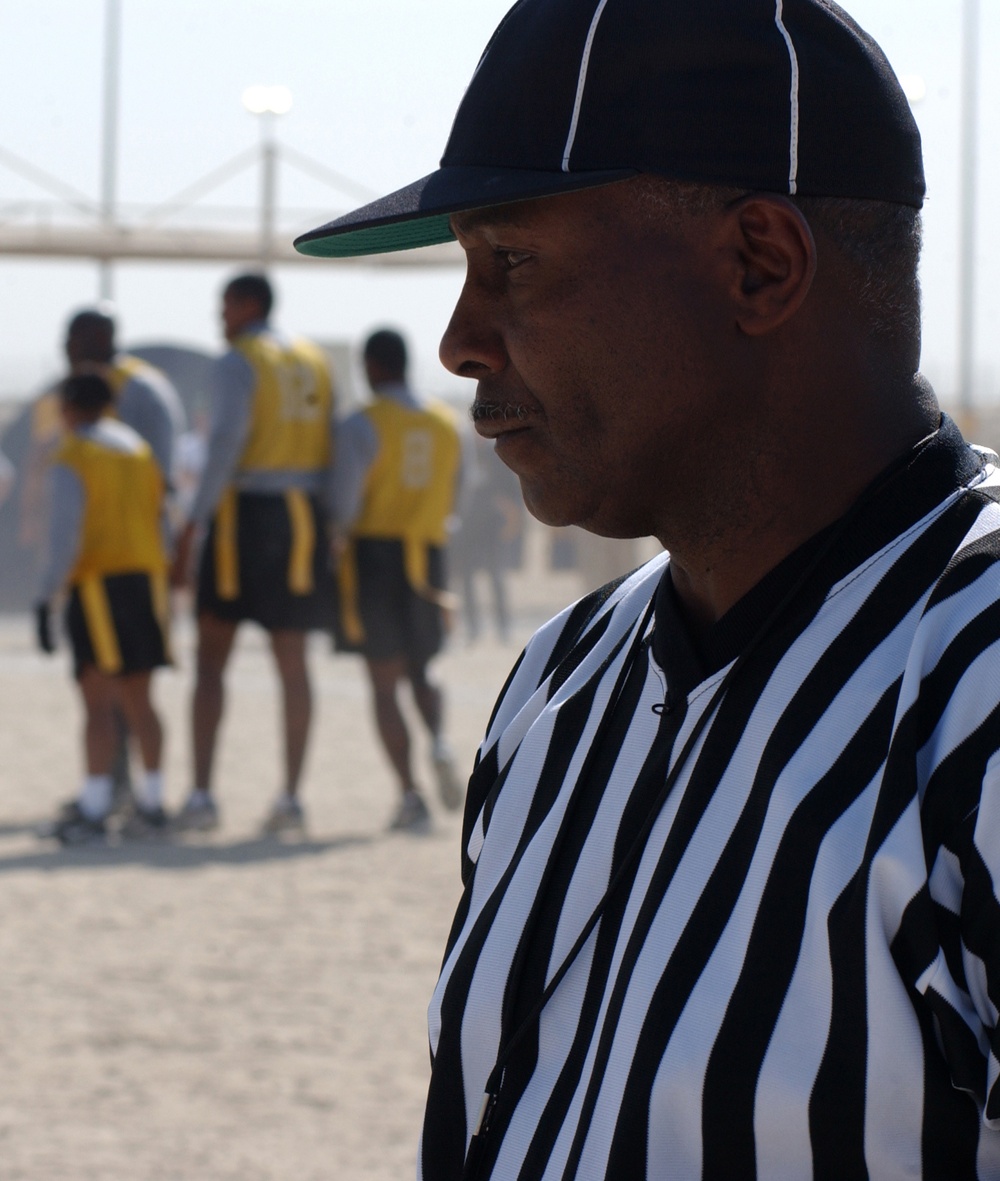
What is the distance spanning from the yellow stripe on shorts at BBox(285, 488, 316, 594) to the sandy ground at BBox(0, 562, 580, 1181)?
104 cm

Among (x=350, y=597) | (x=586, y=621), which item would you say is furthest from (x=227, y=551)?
(x=586, y=621)

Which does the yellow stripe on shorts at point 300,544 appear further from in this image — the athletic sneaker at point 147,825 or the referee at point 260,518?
the athletic sneaker at point 147,825

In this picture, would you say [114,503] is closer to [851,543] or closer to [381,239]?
[381,239]

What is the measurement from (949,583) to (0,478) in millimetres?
14242

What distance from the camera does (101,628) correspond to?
22.2 feet

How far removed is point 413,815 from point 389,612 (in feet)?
2.79

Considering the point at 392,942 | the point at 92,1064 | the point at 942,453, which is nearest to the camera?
the point at 942,453

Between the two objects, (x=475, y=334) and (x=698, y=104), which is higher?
A: (x=698, y=104)

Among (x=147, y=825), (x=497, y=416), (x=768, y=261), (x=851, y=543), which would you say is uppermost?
(x=768, y=261)

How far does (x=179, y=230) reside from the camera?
1736cm

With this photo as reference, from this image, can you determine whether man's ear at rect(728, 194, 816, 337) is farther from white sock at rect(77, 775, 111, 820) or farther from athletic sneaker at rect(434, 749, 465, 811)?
athletic sneaker at rect(434, 749, 465, 811)

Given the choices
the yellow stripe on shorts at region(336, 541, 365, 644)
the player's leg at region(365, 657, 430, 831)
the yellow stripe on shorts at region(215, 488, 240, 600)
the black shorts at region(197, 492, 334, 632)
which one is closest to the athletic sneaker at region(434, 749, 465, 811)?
the player's leg at region(365, 657, 430, 831)

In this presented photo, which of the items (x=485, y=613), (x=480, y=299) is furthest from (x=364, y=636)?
(x=485, y=613)

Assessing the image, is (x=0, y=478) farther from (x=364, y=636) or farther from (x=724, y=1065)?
(x=724, y=1065)
